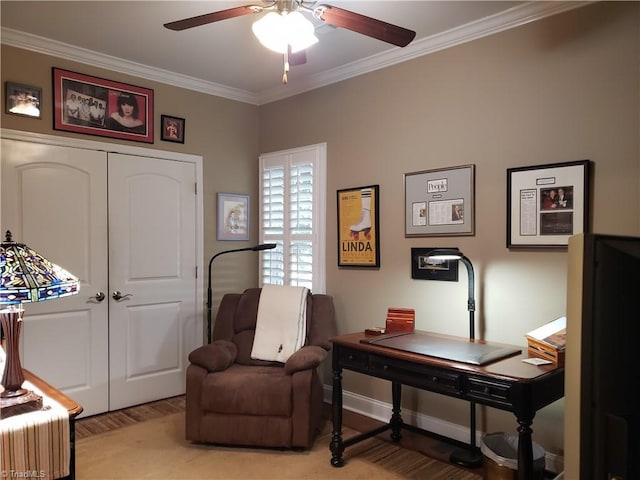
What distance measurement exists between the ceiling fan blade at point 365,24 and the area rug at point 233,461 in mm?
2293

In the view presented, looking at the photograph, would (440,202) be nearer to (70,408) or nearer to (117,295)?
(70,408)

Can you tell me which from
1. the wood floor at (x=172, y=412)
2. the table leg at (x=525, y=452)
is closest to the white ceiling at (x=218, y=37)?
the table leg at (x=525, y=452)

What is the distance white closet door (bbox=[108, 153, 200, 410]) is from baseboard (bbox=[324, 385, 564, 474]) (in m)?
1.36

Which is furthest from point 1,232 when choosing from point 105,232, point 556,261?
point 556,261

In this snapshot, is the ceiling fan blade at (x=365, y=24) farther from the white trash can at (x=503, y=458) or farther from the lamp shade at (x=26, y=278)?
the white trash can at (x=503, y=458)

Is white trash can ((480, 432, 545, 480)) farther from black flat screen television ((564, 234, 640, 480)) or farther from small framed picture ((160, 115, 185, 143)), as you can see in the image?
small framed picture ((160, 115, 185, 143))

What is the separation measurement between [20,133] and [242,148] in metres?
1.77

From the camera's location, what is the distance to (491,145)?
2.89 metres

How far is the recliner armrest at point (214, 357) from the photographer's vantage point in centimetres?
309

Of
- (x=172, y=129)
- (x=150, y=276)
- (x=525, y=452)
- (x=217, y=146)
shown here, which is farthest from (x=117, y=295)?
(x=525, y=452)

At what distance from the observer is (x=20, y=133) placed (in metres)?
3.19

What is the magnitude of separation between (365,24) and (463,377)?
5.44ft

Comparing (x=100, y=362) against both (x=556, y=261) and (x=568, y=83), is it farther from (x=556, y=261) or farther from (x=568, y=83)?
(x=568, y=83)

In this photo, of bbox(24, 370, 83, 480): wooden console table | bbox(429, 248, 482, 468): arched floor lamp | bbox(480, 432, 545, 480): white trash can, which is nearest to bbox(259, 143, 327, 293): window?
bbox(429, 248, 482, 468): arched floor lamp
